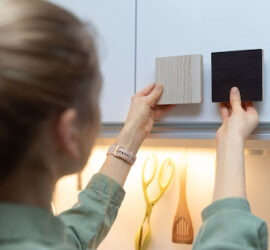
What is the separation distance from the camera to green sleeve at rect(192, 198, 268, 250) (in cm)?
65

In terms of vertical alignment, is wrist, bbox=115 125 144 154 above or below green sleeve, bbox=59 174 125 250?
above

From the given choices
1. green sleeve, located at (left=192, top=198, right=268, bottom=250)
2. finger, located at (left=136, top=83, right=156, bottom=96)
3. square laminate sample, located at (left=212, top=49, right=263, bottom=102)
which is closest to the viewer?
green sleeve, located at (left=192, top=198, right=268, bottom=250)

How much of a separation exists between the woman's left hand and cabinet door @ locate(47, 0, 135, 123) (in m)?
0.03

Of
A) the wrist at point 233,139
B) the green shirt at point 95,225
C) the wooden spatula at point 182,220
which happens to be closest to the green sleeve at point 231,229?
the green shirt at point 95,225

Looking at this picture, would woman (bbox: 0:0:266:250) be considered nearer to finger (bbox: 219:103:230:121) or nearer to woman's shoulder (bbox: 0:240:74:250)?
woman's shoulder (bbox: 0:240:74:250)

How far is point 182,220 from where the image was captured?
114 centimetres

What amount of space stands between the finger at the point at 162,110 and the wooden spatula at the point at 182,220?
12.5 inches

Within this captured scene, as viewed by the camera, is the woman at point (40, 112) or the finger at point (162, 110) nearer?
the woman at point (40, 112)

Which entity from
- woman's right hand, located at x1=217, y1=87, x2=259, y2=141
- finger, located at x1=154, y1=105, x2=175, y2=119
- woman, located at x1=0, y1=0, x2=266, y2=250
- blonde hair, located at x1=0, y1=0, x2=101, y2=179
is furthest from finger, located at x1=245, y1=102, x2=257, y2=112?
blonde hair, located at x1=0, y1=0, x2=101, y2=179

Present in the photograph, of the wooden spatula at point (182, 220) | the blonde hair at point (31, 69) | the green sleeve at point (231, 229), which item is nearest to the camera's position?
the blonde hair at point (31, 69)

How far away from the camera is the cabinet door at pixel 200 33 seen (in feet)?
2.56

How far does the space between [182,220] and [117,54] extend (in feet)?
1.62

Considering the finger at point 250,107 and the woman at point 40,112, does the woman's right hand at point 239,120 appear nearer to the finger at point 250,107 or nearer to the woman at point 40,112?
the finger at point 250,107

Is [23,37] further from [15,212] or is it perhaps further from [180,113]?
[180,113]
